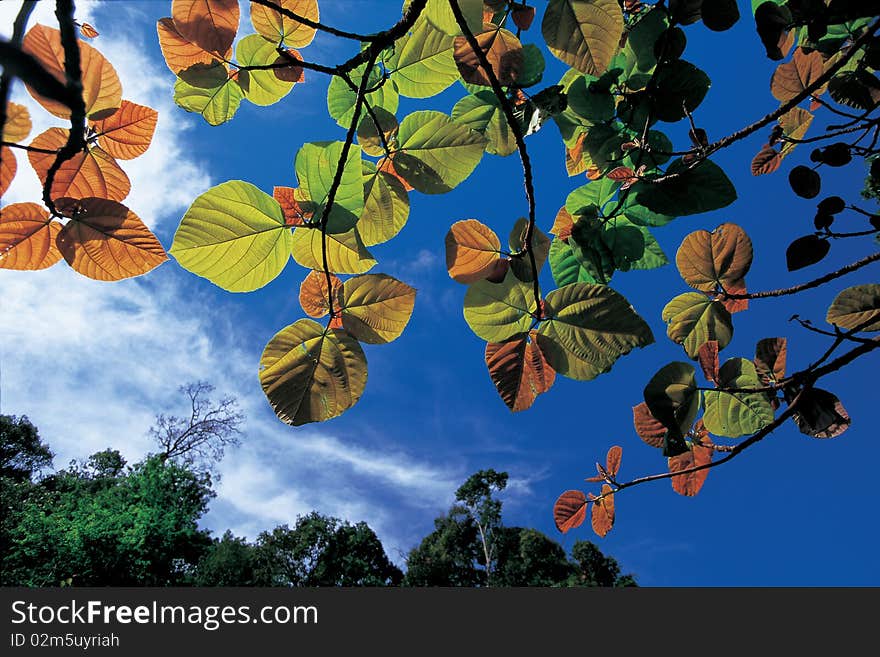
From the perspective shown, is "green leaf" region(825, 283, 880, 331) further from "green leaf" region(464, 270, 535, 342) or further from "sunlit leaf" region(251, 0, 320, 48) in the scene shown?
"sunlit leaf" region(251, 0, 320, 48)

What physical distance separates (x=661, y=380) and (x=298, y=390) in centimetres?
40

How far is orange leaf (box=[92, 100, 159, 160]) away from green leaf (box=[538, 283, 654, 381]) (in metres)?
0.39

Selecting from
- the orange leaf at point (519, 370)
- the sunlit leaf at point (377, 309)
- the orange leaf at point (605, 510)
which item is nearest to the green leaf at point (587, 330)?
the orange leaf at point (519, 370)

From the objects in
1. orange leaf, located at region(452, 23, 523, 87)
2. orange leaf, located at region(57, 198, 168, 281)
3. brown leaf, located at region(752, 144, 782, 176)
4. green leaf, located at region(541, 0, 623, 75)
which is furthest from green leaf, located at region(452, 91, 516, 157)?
brown leaf, located at region(752, 144, 782, 176)

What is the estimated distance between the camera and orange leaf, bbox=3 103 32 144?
0.35 metres

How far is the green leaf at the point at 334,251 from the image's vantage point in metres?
0.45

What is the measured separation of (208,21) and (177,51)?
0.21 ft

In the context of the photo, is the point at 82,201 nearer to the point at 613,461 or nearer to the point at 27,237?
the point at 27,237

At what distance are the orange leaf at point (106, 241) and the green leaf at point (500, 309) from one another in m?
0.26

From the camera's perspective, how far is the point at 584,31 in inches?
16.3

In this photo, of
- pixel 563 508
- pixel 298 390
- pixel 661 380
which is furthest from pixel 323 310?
pixel 563 508

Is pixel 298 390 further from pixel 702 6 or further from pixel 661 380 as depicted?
pixel 702 6

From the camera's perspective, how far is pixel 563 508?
0.74 meters

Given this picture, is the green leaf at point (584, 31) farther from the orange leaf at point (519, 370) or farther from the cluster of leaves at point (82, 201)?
the cluster of leaves at point (82, 201)
